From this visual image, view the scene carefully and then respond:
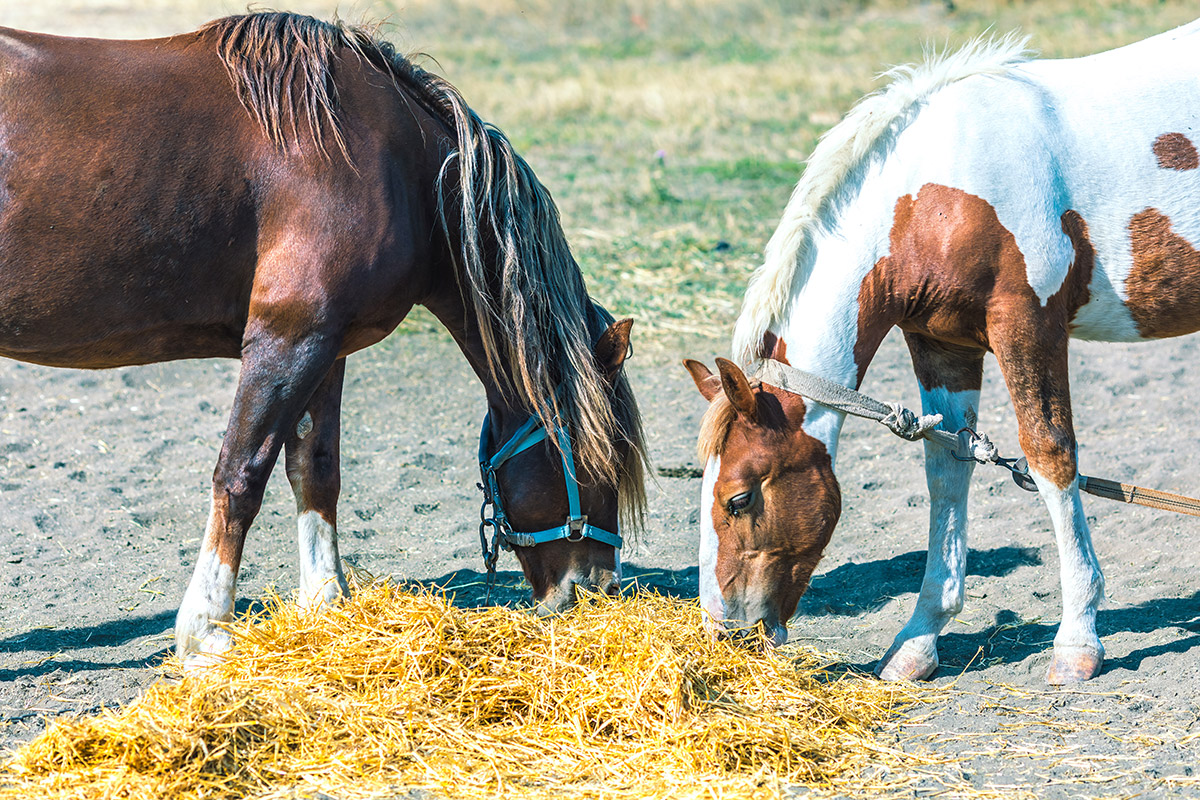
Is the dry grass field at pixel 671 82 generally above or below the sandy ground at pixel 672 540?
above

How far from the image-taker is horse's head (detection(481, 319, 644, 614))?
3365 mm

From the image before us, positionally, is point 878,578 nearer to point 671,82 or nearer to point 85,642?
point 85,642

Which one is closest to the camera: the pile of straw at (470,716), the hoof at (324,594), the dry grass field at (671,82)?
the pile of straw at (470,716)

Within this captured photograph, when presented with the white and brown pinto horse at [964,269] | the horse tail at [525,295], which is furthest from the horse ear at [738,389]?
the horse tail at [525,295]

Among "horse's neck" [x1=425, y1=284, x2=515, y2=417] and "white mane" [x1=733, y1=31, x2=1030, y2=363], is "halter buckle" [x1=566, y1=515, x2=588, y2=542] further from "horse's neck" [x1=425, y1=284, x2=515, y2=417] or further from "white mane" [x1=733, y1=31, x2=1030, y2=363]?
"white mane" [x1=733, y1=31, x2=1030, y2=363]

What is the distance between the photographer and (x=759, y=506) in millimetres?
3086

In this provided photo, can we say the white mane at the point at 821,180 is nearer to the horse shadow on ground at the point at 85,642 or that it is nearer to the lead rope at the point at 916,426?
the lead rope at the point at 916,426

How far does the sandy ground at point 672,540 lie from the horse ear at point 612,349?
3.53ft

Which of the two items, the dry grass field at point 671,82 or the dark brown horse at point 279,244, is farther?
the dry grass field at point 671,82

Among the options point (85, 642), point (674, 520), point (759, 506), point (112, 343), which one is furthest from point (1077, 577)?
point (85, 642)

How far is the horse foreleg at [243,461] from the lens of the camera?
3020mm

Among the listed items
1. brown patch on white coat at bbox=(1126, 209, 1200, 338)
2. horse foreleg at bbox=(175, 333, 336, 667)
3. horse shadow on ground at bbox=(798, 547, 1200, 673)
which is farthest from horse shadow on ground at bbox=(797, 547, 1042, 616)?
horse foreleg at bbox=(175, 333, 336, 667)

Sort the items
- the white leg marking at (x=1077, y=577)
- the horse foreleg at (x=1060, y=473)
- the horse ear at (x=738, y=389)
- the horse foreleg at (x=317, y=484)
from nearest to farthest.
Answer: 1. the horse ear at (x=738, y=389)
2. the horse foreleg at (x=1060, y=473)
3. the white leg marking at (x=1077, y=577)
4. the horse foreleg at (x=317, y=484)

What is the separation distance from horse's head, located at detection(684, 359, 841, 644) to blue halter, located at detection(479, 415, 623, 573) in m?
0.42
